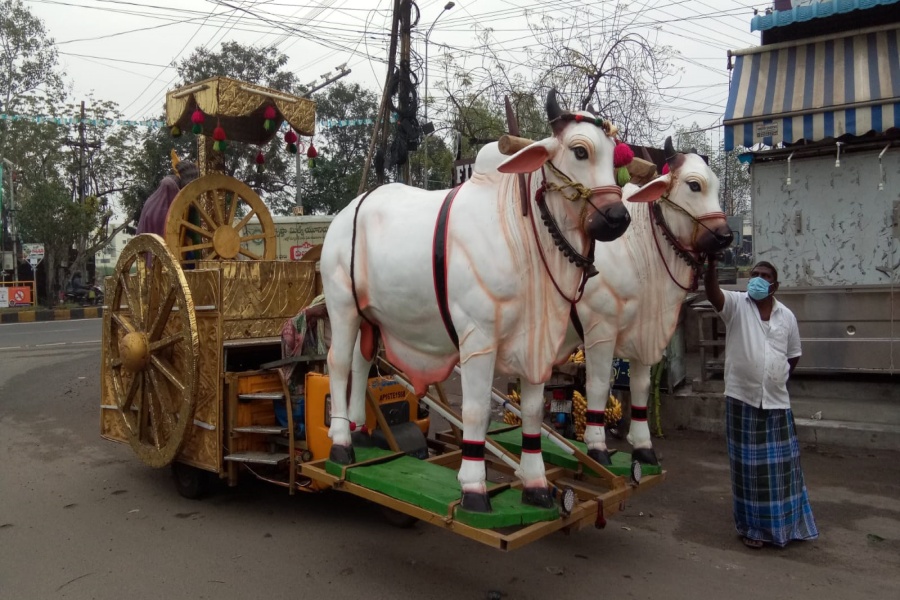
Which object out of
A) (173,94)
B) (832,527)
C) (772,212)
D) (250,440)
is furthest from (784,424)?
(173,94)

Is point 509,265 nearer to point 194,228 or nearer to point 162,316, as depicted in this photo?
point 162,316

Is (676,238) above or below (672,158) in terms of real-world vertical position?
below

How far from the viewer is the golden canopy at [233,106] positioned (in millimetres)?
5379

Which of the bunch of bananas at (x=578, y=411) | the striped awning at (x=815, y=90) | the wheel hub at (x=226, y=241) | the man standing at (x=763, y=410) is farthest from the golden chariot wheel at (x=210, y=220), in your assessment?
the striped awning at (x=815, y=90)

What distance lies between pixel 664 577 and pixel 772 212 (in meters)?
5.02

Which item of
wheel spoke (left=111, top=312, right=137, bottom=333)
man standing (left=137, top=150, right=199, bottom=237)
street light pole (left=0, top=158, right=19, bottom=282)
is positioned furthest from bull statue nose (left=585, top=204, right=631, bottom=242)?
street light pole (left=0, top=158, right=19, bottom=282)

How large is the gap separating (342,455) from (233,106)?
9.96 feet

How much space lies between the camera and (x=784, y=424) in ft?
13.6

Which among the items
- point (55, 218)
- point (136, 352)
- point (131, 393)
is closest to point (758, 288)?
point (136, 352)

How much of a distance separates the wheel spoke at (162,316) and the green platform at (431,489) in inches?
70.6

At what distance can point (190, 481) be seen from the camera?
5.01m

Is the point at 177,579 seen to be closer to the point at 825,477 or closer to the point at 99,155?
the point at 825,477

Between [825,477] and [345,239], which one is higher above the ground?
Result: [345,239]

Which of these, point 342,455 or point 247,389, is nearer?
point 342,455
